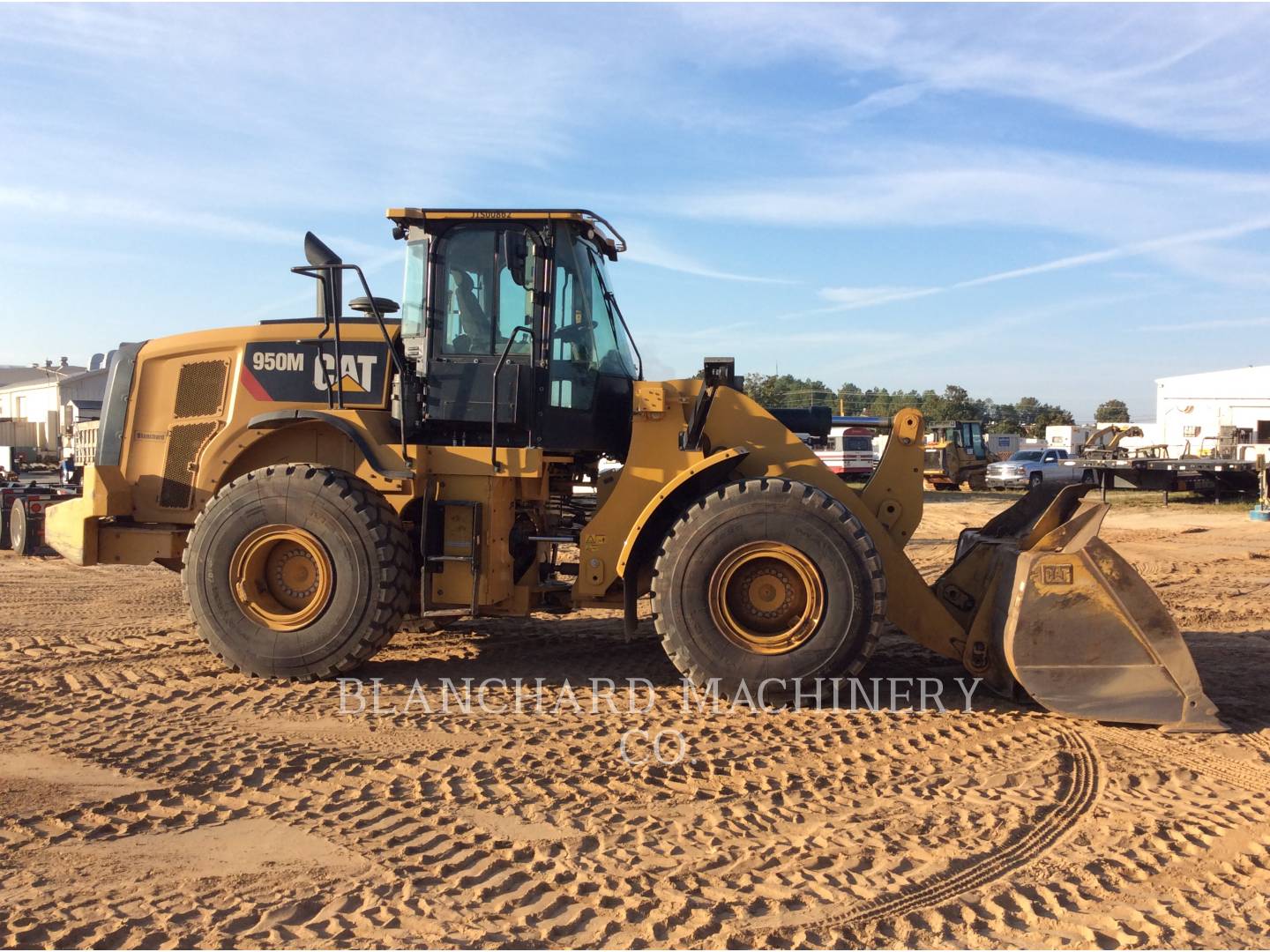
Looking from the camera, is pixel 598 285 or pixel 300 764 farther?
pixel 598 285

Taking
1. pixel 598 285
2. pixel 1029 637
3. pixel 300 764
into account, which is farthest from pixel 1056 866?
pixel 598 285

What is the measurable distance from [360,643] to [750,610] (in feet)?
7.66

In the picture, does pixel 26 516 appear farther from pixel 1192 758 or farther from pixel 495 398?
pixel 1192 758

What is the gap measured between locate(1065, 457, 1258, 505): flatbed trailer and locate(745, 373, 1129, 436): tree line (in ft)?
78.0

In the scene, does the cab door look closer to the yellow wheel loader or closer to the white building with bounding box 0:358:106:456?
the yellow wheel loader

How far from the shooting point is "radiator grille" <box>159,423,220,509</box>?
21.7 feet

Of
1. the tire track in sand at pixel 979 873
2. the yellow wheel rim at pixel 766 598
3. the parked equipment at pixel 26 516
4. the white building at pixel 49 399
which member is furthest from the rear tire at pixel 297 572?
the white building at pixel 49 399

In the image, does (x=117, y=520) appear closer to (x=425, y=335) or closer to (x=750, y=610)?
(x=425, y=335)

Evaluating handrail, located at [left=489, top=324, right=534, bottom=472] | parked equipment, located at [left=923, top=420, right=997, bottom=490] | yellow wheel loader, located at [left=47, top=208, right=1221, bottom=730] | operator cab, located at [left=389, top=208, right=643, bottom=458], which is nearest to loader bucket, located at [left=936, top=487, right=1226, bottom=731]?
yellow wheel loader, located at [left=47, top=208, right=1221, bottom=730]

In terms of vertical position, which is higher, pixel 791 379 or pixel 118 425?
pixel 791 379

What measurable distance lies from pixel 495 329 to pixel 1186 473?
21858 mm

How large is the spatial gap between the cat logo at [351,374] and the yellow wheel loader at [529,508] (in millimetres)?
14

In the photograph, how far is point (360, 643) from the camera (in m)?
5.82
